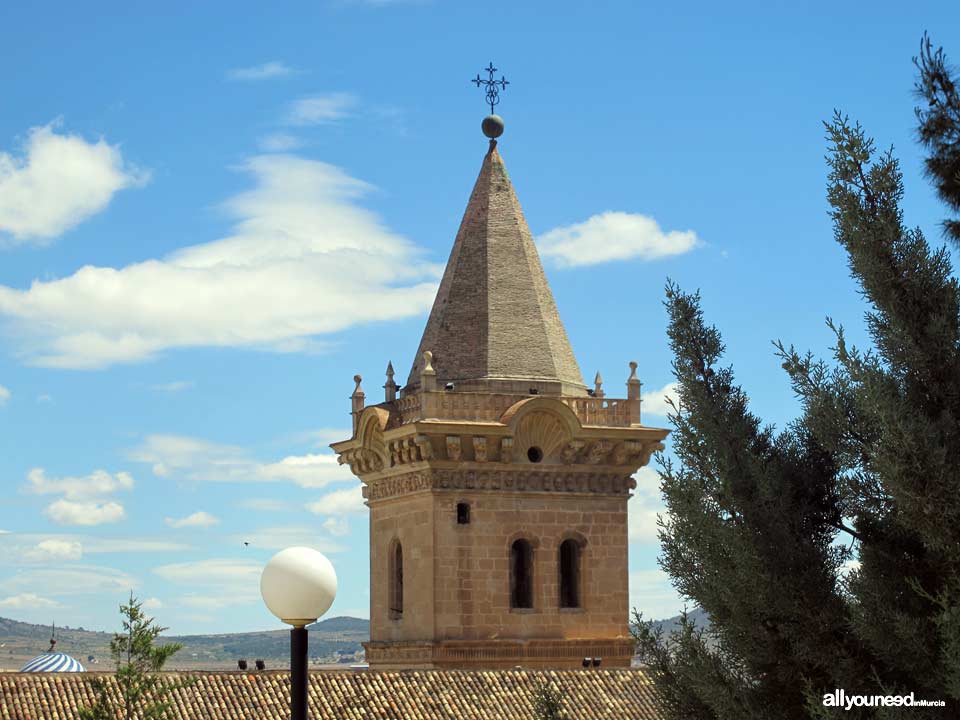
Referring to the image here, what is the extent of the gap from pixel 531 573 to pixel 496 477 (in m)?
2.30

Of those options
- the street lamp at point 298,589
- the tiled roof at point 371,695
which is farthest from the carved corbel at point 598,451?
the street lamp at point 298,589

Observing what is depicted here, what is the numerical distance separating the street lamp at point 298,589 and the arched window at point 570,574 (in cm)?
2599

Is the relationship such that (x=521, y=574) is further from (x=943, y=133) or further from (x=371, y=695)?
(x=943, y=133)

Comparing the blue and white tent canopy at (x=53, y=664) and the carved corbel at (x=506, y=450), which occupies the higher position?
the carved corbel at (x=506, y=450)

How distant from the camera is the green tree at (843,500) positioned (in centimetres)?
1077

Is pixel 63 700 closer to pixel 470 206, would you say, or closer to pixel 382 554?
pixel 382 554

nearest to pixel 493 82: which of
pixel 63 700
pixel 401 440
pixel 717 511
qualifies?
pixel 401 440

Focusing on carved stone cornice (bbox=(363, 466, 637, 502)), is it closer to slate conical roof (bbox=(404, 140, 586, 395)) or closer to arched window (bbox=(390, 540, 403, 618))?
arched window (bbox=(390, 540, 403, 618))

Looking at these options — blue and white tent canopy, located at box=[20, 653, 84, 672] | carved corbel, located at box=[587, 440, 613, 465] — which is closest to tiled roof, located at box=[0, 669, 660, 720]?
carved corbel, located at box=[587, 440, 613, 465]

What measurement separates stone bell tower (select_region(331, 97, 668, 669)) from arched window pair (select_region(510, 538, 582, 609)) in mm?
30

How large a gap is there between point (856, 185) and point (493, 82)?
2712 cm

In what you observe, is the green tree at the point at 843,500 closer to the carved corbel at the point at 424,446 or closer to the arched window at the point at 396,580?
→ the carved corbel at the point at 424,446

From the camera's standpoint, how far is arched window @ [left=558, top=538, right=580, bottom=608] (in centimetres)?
3647

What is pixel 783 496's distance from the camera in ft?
39.3
